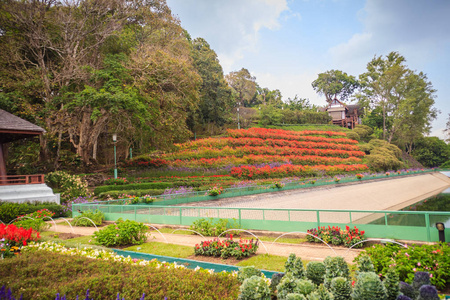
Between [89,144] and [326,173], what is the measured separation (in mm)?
25902

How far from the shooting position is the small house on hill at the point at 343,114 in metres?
71.3

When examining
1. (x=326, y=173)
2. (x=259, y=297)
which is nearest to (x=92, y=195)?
(x=259, y=297)

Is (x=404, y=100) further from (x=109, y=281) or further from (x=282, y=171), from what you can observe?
(x=109, y=281)

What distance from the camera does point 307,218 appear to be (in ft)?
30.6

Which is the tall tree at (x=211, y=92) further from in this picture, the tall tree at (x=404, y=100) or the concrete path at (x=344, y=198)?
the tall tree at (x=404, y=100)

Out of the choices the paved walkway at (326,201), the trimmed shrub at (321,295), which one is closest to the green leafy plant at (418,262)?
the trimmed shrub at (321,295)

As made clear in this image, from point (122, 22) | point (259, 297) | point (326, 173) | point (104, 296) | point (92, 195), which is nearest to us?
point (259, 297)

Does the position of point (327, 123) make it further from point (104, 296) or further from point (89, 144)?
point (104, 296)

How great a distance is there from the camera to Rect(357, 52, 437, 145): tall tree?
55062mm

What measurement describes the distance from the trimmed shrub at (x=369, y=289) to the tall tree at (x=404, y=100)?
60023 millimetres

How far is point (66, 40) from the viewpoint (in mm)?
21578

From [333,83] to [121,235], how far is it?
86.5 m

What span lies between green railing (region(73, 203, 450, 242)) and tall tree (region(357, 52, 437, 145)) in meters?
54.6

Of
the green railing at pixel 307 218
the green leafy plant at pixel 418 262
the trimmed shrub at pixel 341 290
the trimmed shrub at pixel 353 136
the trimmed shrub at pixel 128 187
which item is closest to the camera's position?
the trimmed shrub at pixel 341 290
